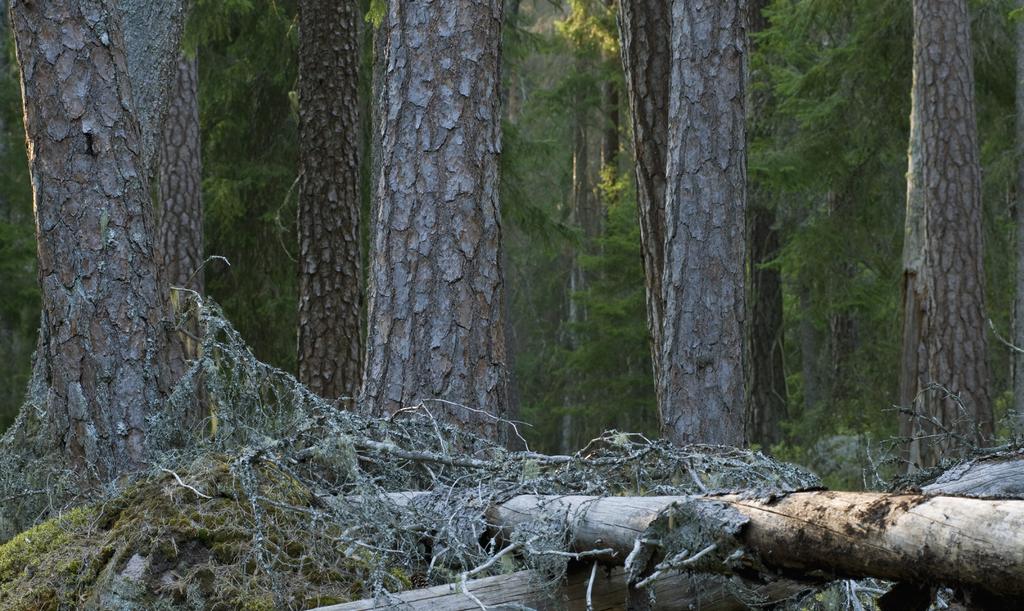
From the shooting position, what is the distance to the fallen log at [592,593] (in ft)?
11.6

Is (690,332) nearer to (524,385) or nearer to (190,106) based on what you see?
(190,106)

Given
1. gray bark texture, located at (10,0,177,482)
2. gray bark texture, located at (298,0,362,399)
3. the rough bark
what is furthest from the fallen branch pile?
gray bark texture, located at (298,0,362,399)

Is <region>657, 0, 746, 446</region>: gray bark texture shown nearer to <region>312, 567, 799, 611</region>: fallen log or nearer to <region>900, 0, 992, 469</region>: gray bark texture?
<region>312, 567, 799, 611</region>: fallen log

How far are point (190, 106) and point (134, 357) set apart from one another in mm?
8532

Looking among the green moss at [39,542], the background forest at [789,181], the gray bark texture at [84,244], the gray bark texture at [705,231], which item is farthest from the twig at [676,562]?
the background forest at [789,181]

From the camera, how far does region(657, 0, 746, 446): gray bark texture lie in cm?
734

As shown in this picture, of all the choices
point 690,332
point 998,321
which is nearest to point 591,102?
point 998,321

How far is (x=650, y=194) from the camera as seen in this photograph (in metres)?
8.58

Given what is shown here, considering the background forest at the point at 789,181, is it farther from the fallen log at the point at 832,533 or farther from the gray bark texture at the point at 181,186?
the fallen log at the point at 832,533

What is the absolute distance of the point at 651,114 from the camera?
8547mm

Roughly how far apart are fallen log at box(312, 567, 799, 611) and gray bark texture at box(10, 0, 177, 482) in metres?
1.89

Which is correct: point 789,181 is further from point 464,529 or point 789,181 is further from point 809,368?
point 464,529

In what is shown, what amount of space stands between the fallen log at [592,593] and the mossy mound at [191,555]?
38cm

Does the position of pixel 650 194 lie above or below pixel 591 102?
below
